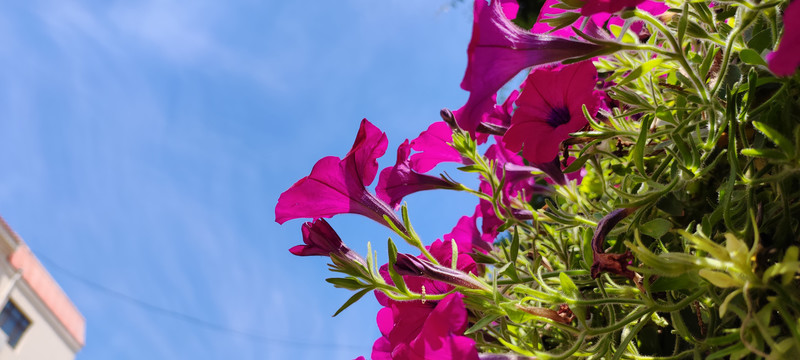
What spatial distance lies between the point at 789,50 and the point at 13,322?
13340mm

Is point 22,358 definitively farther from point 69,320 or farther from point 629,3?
point 629,3

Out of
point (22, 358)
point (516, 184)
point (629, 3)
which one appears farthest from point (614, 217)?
point (22, 358)

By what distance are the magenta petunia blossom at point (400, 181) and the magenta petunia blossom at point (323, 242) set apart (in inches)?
4.7

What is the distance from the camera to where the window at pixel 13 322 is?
10.8m

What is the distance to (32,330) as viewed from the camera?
1111cm

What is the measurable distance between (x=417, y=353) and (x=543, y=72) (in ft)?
0.88

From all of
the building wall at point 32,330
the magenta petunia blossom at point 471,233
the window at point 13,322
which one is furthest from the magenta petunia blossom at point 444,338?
the window at point 13,322

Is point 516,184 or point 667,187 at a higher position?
point 516,184

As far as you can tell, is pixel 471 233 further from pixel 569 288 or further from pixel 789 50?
pixel 789 50

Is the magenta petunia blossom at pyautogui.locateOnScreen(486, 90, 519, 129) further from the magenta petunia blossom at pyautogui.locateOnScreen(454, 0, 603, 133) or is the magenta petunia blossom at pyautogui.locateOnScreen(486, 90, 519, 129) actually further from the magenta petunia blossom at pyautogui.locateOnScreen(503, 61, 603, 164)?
the magenta petunia blossom at pyautogui.locateOnScreen(454, 0, 603, 133)

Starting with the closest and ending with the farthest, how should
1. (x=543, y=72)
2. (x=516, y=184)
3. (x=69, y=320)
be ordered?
(x=543, y=72) < (x=516, y=184) < (x=69, y=320)

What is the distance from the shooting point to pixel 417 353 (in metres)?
0.44

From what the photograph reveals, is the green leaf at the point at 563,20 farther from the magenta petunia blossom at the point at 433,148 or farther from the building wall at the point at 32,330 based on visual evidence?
the building wall at the point at 32,330

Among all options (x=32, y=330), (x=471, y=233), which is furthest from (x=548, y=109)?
(x=32, y=330)
